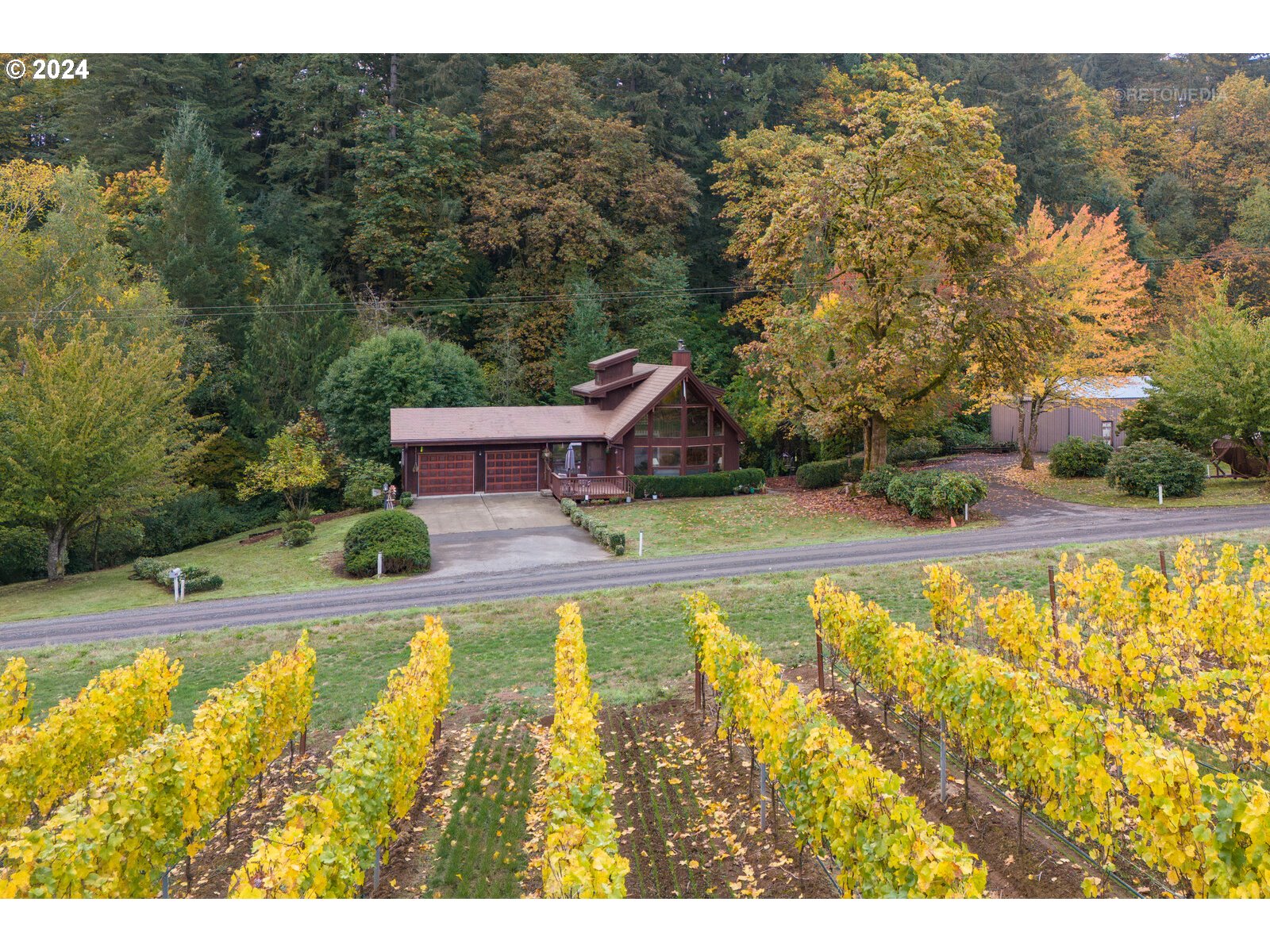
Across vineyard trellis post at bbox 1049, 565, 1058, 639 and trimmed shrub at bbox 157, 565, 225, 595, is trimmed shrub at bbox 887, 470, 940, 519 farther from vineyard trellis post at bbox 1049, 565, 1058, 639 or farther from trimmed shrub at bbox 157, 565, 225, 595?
trimmed shrub at bbox 157, 565, 225, 595

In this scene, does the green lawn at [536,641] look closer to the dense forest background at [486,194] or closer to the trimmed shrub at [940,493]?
the trimmed shrub at [940,493]

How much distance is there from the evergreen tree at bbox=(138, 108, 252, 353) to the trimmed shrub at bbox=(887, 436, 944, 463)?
3320 cm

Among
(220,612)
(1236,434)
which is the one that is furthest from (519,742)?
(1236,434)

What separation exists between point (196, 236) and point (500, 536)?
25684mm

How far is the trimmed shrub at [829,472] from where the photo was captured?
122 feet

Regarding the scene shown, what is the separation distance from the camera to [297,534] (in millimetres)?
29203

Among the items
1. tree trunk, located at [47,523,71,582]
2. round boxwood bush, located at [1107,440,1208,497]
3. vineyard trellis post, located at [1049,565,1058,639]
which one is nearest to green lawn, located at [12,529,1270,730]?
vineyard trellis post, located at [1049,565,1058,639]

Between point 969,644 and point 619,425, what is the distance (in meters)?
24.4

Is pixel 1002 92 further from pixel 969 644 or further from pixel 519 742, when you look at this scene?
pixel 519 742

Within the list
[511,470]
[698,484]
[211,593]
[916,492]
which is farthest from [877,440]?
[211,593]

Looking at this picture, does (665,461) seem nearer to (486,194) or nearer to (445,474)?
(445,474)

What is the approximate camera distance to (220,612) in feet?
65.1

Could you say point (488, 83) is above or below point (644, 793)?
above

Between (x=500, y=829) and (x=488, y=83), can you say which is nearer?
(x=500, y=829)
